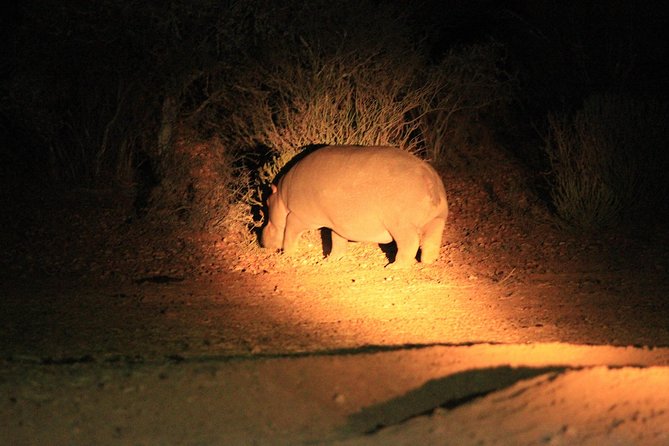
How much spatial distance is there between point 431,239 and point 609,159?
456cm

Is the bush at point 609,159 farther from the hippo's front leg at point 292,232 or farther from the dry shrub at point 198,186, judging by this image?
the dry shrub at point 198,186

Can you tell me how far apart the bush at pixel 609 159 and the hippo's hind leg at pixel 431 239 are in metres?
3.89

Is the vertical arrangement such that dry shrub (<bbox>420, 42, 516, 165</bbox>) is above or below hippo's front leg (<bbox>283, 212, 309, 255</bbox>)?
above

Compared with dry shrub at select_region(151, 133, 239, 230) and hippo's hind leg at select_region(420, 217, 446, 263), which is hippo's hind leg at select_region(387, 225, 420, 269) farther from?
dry shrub at select_region(151, 133, 239, 230)

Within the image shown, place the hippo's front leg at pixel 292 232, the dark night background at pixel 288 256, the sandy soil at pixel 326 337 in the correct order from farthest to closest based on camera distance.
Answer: the hippo's front leg at pixel 292 232
the dark night background at pixel 288 256
the sandy soil at pixel 326 337

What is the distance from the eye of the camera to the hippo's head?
39.7 ft

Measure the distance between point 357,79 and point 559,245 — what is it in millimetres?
4333

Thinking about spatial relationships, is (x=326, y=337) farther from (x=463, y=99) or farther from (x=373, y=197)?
(x=463, y=99)

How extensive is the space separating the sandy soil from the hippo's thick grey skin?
577 mm

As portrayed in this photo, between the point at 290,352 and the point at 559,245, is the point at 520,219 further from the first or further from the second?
the point at 290,352

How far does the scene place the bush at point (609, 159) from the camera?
45.6 feet

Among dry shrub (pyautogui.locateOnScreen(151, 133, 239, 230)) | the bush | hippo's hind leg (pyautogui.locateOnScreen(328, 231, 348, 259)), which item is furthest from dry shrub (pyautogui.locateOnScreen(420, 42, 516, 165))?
dry shrub (pyautogui.locateOnScreen(151, 133, 239, 230))

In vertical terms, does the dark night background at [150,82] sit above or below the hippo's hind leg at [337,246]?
above

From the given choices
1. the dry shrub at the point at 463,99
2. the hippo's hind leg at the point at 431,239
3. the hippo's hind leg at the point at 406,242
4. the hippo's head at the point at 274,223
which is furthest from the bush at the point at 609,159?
the hippo's head at the point at 274,223
